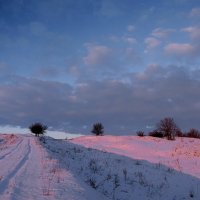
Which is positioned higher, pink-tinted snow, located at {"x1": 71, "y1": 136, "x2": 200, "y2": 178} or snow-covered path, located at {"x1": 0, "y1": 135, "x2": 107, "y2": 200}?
pink-tinted snow, located at {"x1": 71, "y1": 136, "x2": 200, "y2": 178}

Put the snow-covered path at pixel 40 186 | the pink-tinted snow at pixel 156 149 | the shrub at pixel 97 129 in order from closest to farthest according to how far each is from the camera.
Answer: the snow-covered path at pixel 40 186 < the pink-tinted snow at pixel 156 149 < the shrub at pixel 97 129

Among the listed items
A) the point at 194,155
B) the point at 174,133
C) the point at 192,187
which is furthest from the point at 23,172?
the point at 174,133

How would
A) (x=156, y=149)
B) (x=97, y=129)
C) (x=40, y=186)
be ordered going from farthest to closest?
(x=97, y=129), (x=156, y=149), (x=40, y=186)

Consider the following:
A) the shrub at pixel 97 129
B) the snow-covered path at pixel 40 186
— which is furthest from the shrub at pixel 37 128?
the snow-covered path at pixel 40 186

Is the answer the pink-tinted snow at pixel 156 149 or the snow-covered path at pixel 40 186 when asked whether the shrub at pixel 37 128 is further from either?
the snow-covered path at pixel 40 186

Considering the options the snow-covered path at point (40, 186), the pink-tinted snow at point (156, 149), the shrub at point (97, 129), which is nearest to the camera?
the snow-covered path at point (40, 186)

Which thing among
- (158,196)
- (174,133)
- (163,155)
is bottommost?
(158,196)

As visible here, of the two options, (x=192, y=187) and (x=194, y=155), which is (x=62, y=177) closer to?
(x=192, y=187)

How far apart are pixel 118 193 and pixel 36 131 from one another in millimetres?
60321

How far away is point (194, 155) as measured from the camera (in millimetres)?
29297

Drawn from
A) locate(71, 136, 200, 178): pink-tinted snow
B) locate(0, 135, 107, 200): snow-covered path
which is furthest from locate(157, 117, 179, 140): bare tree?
locate(0, 135, 107, 200): snow-covered path

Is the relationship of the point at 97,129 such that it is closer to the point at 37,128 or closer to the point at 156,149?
the point at 37,128

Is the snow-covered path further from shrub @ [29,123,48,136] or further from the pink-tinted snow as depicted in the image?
shrub @ [29,123,48,136]

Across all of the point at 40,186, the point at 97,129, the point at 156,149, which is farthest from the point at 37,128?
the point at 40,186
